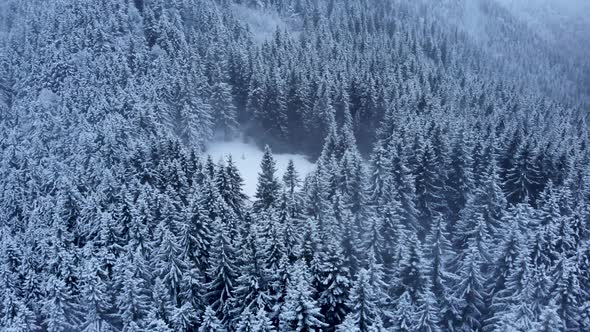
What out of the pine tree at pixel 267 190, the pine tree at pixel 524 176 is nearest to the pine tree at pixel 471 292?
the pine tree at pixel 267 190

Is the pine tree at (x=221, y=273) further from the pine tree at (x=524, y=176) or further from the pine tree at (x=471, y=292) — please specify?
the pine tree at (x=524, y=176)

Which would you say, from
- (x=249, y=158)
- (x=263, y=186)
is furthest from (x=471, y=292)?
(x=249, y=158)

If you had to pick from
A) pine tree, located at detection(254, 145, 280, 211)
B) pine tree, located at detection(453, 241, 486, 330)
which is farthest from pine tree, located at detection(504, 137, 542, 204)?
pine tree, located at detection(254, 145, 280, 211)

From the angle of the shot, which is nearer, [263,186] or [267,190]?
[267,190]

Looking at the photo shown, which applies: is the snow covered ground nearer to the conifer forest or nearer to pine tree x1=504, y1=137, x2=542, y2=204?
the conifer forest

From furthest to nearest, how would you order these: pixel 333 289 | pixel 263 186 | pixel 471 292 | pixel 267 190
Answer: pixel 263 186, pixel 267 190, pixel 471 292, pixel 333 289

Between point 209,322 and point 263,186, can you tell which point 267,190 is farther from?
point 209,322
